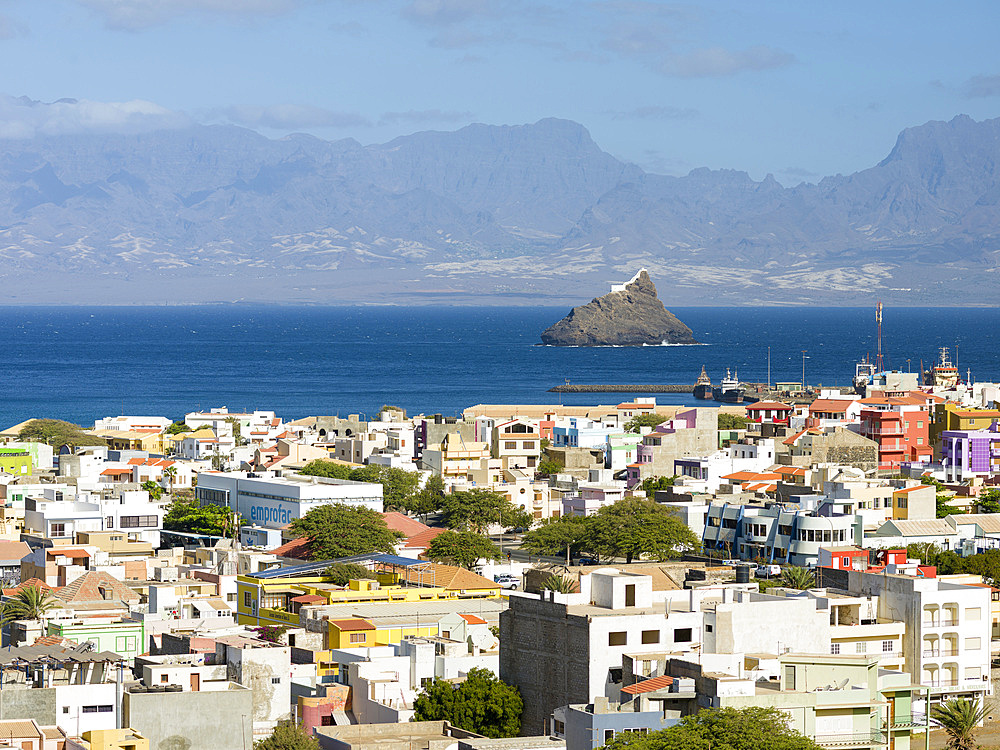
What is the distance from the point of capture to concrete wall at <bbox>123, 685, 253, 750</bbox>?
25906mm

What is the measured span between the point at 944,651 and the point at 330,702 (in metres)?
9.56

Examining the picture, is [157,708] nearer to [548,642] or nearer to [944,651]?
[548,642]

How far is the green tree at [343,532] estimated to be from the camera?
160 ft

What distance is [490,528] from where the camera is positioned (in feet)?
191

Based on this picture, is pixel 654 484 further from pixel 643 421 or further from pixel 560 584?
pixel 560 584

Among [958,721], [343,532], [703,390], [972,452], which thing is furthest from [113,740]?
A: [703,390]

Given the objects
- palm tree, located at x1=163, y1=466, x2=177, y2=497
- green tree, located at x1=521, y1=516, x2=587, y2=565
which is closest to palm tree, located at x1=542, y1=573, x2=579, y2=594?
green tree, located at x1=521, y1=516, x2=587, y2=565

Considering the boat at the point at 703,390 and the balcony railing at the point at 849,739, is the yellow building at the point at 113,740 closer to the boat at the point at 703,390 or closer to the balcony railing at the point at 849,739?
the balcony railing at the point at 849,739

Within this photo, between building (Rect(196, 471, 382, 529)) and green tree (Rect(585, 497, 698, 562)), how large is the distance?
26.6 ft

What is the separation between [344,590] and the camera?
39.1 m

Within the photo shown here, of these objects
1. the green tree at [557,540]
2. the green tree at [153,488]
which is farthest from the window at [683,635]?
the green tree at [153,488]

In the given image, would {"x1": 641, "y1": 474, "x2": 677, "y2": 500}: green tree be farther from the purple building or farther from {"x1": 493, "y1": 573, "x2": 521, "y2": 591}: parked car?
{"x1": 493, "y1": 573, "x2": 521, "y2": 591}: parked car

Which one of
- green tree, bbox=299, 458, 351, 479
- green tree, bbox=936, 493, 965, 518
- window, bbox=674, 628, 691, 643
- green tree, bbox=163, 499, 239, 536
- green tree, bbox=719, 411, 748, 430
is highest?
green tree, bbox=719, 411, 748, 430

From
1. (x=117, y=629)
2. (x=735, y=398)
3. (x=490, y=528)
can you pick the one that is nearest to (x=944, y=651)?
(x=117, y=629)
